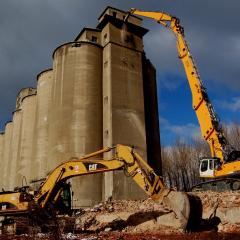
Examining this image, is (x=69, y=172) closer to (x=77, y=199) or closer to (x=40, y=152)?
(x=77, y=199)

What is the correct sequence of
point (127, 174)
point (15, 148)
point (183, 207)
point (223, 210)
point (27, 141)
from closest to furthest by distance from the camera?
point (183, 207), point (127, 174), point (223, 210), point (27, 141), point (15, 148)

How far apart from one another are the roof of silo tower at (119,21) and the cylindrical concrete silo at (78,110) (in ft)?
10.4

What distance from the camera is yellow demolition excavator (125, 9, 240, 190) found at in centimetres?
2264

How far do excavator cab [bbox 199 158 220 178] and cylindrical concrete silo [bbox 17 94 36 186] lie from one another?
2716 centimetres

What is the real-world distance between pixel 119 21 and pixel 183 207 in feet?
94.3

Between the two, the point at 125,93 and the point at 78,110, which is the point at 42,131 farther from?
the point at 125,93

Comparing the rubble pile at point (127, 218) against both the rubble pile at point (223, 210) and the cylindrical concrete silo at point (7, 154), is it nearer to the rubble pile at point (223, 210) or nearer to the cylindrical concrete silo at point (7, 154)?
the rubble pile at point (223, 210)

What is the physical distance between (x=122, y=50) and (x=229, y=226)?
2513 centimetres

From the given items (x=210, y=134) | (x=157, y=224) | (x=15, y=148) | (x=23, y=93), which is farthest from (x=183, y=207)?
(x=23, y=93)

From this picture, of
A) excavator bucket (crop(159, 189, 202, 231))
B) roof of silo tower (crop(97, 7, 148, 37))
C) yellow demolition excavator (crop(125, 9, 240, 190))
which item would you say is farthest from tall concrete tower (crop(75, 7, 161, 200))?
excavator bucket (crop(159, 189, 202, 231))

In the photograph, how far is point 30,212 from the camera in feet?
49.1

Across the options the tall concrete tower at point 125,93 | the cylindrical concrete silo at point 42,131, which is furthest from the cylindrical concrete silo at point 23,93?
the tall concrete tower at point 125,93

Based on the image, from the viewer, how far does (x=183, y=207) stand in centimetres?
1407

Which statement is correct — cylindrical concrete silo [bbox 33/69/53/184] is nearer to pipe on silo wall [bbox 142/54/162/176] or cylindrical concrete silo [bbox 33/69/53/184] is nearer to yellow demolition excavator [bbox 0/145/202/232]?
pipe on silo wall [bbox 142/54/162/176]
